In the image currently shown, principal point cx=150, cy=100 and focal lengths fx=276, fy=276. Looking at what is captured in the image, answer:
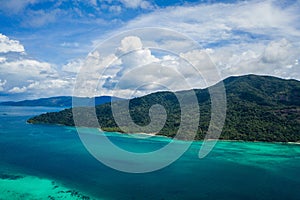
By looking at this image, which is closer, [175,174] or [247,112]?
[175,174]

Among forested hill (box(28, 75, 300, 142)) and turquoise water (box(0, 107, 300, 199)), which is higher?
forested hill (box(28, 75, 300, 142))

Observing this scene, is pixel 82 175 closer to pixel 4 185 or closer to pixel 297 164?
pixel 4 185

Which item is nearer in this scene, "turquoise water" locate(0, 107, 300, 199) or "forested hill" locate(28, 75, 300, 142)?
"turquoise water" locate(0, 107, 300, 199)

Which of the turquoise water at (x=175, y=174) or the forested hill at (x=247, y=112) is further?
the forested hill at (x=247, y=112)

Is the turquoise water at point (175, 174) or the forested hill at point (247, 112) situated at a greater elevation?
the forested hill at point (247, 112)
